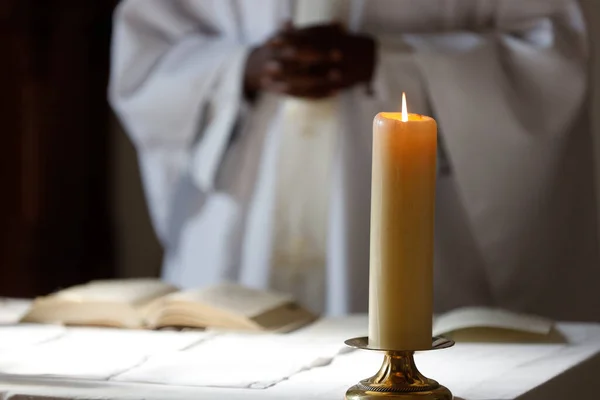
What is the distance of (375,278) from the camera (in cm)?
108

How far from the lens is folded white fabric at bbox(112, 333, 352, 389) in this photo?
1.30m

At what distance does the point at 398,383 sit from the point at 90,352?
1.74ft

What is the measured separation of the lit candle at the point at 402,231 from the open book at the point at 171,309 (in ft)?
2.15

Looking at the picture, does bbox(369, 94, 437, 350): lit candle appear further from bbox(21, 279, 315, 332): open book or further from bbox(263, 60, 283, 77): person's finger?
bbox(263, 60, 283, 77): person's finger

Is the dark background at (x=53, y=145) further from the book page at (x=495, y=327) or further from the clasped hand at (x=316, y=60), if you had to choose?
the book page at (x=495, y=327)

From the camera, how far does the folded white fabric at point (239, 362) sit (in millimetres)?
1299

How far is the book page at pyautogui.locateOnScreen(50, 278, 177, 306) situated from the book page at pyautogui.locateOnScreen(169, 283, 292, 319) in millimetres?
72

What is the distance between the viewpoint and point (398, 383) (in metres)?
1.11

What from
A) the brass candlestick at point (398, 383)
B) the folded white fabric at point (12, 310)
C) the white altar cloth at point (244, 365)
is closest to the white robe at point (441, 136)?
the folded white fabric at point (12, 310)

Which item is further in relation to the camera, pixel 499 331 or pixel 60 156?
pixel 60 156

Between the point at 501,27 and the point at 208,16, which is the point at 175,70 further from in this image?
the point at 501,27

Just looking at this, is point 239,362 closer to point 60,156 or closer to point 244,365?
point 244,365

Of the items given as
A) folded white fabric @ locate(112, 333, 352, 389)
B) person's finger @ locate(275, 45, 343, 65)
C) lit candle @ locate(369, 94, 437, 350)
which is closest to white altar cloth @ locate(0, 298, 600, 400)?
folded white fabric @ locate(112, 333, 352, 389)

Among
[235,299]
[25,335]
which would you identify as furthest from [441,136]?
[25,335]
